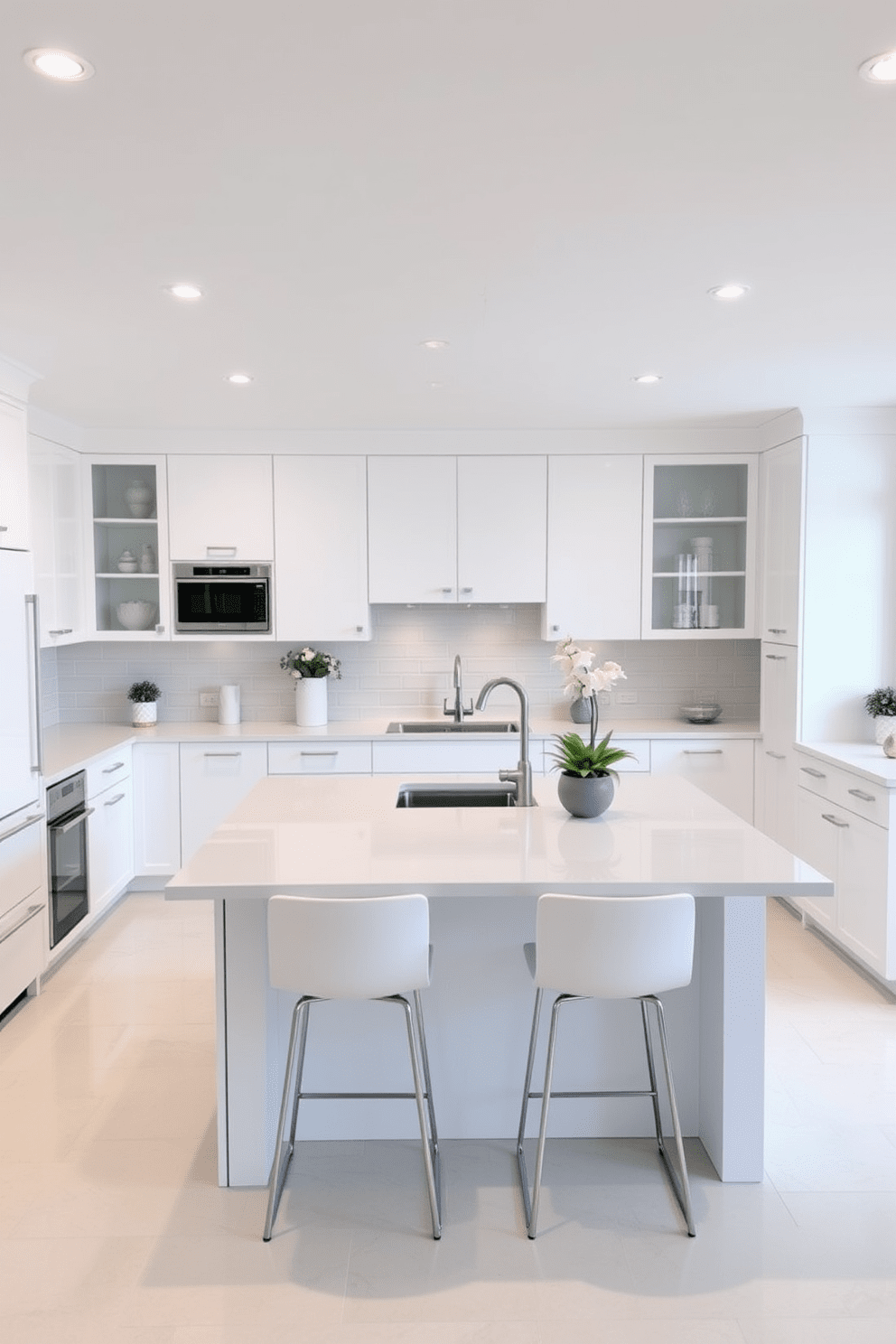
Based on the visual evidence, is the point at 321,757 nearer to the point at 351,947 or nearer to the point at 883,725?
the point at 883,725

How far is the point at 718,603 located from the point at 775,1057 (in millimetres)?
2676

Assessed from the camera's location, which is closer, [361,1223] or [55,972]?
[361,1223]

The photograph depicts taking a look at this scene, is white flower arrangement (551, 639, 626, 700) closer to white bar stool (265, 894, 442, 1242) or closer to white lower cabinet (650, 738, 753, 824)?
white bar stool (265, 894, 442, 1242)

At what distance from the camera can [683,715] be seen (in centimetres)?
586

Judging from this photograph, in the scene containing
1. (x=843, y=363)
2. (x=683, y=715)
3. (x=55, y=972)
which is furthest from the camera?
(x=683, y=715)

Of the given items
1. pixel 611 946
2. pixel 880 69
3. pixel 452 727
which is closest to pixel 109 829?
pixel 452 727

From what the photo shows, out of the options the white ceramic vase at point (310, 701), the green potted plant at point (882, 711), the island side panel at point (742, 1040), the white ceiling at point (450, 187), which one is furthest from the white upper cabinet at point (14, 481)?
the green potted plant at point (882, 711)

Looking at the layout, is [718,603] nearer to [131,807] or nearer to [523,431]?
[523,431]

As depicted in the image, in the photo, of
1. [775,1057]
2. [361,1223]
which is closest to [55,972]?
[361,1223]

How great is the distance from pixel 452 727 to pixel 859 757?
2.17 m

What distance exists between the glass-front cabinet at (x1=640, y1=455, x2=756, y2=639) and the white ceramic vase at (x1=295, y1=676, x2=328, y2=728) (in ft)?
5.97

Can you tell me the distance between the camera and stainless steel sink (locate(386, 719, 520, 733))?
5.69 metres

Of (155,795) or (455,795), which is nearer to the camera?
(455,795)

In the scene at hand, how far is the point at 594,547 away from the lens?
5598 mm
